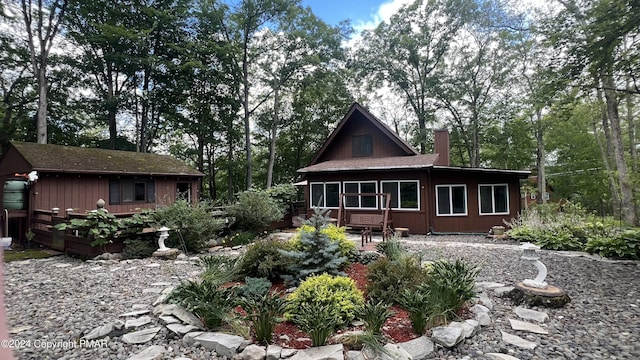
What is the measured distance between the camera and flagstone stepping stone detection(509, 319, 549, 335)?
344 centimetres

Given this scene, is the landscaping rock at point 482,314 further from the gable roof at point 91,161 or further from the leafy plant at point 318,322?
the gable roof at point 91,161

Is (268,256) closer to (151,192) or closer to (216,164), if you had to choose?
(151,192)

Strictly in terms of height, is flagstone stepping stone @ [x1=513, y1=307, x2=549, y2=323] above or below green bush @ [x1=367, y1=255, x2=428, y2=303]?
below

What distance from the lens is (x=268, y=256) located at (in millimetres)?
4984

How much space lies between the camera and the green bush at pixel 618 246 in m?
6.36

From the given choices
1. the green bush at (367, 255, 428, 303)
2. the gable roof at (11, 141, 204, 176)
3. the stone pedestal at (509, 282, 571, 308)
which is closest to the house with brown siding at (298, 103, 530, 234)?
the green bush at (367, 255, 428, 303)

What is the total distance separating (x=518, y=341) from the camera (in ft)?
10.6

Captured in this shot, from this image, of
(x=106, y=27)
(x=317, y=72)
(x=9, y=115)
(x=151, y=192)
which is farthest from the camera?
(x=317, y=72)

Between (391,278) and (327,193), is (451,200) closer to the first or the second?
(327,193)

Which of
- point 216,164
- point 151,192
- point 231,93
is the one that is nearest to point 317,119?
point 231,93

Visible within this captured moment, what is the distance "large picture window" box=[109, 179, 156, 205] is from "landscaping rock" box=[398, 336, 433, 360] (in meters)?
13.0

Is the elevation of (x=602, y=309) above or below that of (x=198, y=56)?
below

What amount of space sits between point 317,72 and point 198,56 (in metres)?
7.83

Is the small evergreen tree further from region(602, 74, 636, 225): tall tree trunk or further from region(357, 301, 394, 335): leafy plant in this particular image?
region(602, 74, 636, 225): tall tree trunk
